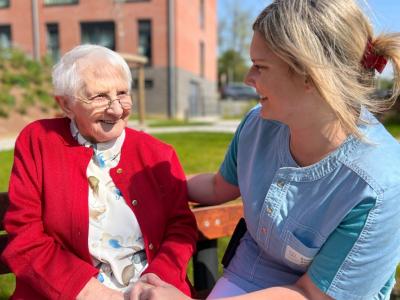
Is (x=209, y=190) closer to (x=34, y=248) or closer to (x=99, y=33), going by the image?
(x=34, y=248)

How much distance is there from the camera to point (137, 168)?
202 centimetres

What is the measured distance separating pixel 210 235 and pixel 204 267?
7.5 inches

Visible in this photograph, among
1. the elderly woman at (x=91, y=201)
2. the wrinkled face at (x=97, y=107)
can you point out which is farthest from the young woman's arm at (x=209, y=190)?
the wrinkled face at (x=97, y=107)

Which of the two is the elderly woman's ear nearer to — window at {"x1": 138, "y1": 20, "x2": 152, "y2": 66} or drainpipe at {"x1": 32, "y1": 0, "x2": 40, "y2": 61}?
window at {"x1": 138, "y1": 20, "x2": 152, "y2": 66}

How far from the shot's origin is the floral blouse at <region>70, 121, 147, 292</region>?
74.9 inches

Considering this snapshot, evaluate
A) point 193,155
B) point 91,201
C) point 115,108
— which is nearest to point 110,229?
point 91,201

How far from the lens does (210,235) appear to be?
2416mm

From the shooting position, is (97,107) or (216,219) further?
(216,219)

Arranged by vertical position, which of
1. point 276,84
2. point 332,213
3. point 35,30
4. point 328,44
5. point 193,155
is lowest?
point 193,155

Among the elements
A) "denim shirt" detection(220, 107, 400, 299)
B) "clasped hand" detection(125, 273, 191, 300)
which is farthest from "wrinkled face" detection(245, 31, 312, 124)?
"clasped hand" detection(125, 273, 191, 300)

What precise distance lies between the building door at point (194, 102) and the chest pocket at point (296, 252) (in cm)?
2419

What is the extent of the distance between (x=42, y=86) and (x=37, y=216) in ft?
46.1

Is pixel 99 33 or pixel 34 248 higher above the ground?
pixel 99 33

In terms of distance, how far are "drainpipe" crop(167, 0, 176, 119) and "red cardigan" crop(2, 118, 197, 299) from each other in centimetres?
2265
